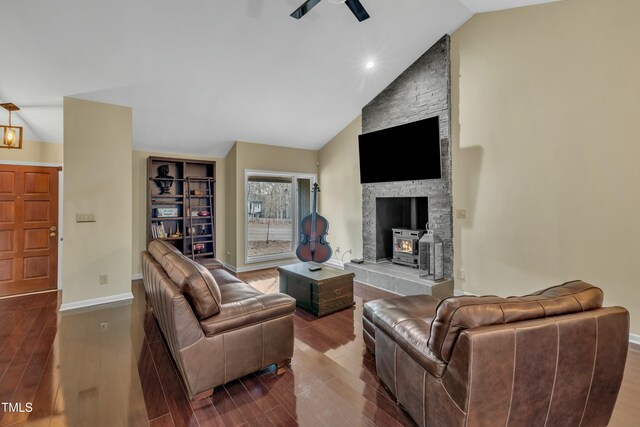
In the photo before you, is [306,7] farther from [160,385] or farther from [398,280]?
[398,280]

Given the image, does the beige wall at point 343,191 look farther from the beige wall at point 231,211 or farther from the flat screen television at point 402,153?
the beige wall at point 231,211

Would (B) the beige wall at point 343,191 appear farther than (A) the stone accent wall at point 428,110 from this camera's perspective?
Yes

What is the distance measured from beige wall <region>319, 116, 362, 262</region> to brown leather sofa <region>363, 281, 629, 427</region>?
4374mm

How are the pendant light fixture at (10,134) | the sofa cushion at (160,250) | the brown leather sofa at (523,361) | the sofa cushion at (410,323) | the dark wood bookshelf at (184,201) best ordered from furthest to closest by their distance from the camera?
the dark wood bookshelf at (184,201) → the pendant light fixture at (10,134) → the sofa cushion at (160,250) → the sofa cushion at (410,323) → the brown leather sofa at (523,361)

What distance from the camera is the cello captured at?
5.68m

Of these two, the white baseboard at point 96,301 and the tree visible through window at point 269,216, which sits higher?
the tree visible through window at point 269,216

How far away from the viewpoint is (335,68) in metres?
4.35

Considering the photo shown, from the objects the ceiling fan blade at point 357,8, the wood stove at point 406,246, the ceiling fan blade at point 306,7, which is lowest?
the wood stove at point 406,246

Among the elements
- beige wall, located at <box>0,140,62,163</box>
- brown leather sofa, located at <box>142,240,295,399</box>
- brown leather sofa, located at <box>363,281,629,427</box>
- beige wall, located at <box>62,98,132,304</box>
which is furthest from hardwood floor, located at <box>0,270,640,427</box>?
beige wall, located at <box>0,140,62,163</box>

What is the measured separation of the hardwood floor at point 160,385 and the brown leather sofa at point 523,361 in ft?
2.04

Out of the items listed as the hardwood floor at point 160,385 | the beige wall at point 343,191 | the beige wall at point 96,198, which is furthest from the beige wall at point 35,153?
the beige wall at point 343,191

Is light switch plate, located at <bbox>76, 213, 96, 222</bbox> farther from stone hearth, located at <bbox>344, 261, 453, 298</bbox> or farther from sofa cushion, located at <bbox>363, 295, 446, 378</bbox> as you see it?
stone hearth, located at <bbox>344, 261, 453, 298</bbox>

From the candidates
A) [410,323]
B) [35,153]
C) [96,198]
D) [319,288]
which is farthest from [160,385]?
[35,153]

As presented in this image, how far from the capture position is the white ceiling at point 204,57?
2912mm
